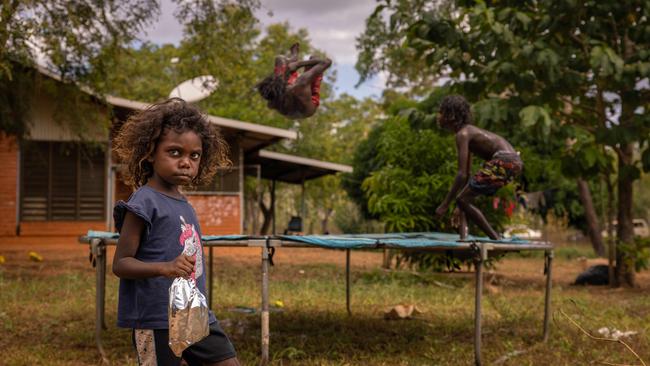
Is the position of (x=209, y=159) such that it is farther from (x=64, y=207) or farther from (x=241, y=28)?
(x=64, y=207)

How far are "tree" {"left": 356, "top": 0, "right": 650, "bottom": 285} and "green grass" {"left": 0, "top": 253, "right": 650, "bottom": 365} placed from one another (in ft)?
6.76

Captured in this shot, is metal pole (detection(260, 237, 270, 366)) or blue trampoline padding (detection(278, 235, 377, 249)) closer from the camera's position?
metal pole (detection(260, 237, 270, 366))

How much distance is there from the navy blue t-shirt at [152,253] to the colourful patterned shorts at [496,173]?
3.41 meters

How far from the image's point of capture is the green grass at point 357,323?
5.34m

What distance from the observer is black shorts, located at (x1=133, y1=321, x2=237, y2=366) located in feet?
8.86

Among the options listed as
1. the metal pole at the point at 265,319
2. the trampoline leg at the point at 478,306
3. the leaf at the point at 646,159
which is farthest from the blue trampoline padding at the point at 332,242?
the leaf at the point at 646,159

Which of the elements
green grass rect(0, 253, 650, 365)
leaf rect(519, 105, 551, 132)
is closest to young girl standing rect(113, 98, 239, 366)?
green grass rect(0, 253, 650, 365)

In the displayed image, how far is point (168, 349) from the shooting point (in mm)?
Answer: 2729

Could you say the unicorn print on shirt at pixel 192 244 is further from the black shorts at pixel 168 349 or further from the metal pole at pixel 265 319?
the metal pole at pixel 265 319

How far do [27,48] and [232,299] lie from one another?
4.08 metres

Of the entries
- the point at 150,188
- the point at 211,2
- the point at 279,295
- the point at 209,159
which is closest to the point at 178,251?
→ the point at 150,188

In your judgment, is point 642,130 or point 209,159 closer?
point 209,159

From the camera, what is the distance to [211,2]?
36.5 feet

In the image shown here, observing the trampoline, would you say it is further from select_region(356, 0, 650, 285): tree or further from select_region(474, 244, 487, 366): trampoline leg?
select_region(356, 0, 650, 285): tree
